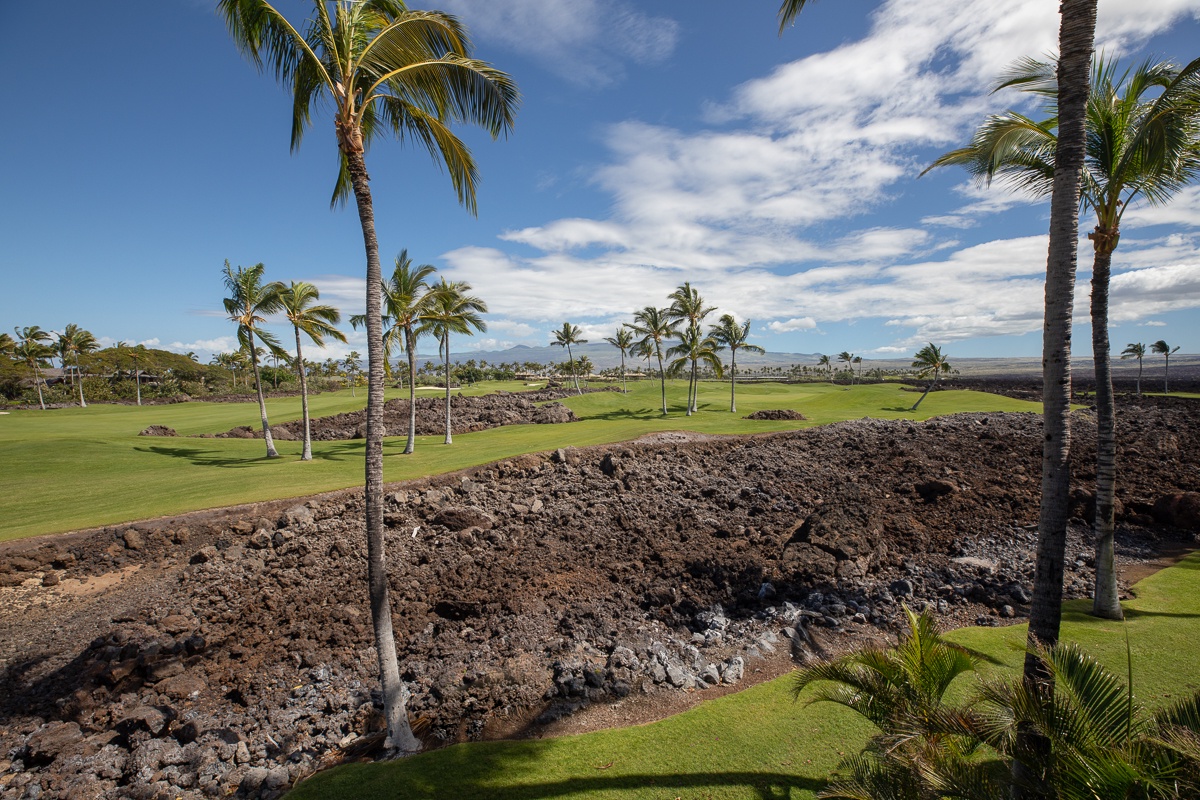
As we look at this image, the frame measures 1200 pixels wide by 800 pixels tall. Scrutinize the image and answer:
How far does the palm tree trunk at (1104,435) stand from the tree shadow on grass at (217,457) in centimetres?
2738

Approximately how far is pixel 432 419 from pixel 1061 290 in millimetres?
41949

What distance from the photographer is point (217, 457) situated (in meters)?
25.8

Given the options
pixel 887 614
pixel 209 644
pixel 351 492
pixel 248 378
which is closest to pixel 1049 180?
pixel 887 614

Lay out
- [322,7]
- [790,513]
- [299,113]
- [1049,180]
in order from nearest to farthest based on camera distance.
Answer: [322,7], [299,113], [1049,180], [790,513]

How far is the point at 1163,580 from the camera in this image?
11.5 m

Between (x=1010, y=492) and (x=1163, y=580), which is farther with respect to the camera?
(x=1010, y=492)

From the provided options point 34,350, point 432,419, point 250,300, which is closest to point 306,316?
point 250,300

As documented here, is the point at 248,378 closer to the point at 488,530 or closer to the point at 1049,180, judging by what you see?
the point at 488,530

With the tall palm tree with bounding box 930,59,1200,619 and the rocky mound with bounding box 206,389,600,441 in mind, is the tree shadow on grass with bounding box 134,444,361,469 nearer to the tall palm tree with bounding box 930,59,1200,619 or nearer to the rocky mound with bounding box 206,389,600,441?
the rocky mound with bounding box 206,389,600,441

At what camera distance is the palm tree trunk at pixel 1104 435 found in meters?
9.00

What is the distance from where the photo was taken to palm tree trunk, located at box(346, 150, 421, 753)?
727 centimetres

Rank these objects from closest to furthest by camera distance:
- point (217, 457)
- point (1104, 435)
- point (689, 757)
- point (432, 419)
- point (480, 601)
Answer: point (689, 757)
point (1104, 435)
point (480, 601)
point (217, 457)
point (432, 419)

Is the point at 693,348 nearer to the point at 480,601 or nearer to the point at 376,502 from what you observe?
the point at 480,601

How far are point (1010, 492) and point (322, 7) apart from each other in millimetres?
22936
